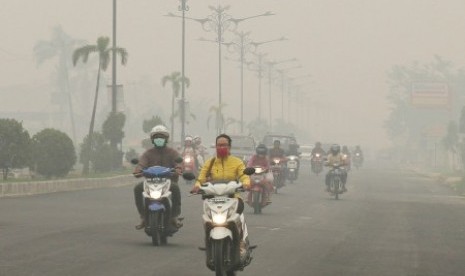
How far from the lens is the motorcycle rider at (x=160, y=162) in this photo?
692 inches

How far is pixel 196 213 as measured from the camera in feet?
87.2

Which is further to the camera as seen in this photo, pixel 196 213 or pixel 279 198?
pixel 279 198

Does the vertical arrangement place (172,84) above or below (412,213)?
above

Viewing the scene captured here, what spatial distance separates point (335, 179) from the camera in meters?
36.5

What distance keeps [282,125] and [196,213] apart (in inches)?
5451

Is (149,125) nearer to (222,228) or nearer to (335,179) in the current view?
(335,179)

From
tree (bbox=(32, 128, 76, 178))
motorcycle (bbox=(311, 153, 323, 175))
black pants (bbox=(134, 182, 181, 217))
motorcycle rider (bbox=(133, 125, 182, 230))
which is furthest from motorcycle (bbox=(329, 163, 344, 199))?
motorcycle (bbox=(311, 153, 323, 175))

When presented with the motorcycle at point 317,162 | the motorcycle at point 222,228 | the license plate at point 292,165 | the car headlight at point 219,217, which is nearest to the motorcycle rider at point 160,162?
the motorcycle at point 222,228

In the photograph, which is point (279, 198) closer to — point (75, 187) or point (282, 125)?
point (75, 187)

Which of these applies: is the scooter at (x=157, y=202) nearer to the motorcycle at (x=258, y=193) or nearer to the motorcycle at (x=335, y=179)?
the motorcycle at (x=258, y=193)

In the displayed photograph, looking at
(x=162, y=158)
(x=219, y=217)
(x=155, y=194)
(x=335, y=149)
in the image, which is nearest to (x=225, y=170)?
(x=219, y=217)

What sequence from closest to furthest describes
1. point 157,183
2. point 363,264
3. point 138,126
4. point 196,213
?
1. point 363,264
2. point 157,183
3. point 196,213
4. point 138,126

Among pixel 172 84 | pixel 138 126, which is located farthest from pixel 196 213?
pixel 138 126

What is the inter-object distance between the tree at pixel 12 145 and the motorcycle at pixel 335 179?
9.73 meters
